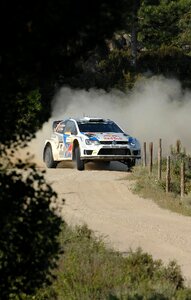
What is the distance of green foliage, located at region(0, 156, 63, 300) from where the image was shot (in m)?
4.93

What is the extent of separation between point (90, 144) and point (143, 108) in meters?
18.9

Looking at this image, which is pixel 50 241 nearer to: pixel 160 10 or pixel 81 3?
pixel 81 3

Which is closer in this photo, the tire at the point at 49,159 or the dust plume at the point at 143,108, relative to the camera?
the tire at the point at 49,159

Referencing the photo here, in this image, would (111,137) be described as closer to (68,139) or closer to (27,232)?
(68,139)

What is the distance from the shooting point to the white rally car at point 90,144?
22344 mm

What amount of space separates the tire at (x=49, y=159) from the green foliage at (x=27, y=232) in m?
19.1

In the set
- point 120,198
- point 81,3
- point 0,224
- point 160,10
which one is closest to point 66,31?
point 81,3

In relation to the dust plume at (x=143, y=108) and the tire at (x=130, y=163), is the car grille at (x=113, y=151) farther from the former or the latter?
the dust plume at (x=143, y=108)

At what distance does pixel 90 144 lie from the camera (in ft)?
73.4

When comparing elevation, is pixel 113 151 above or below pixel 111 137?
below

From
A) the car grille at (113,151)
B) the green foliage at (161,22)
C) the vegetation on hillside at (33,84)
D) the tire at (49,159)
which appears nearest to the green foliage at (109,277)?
the vegetation on hillside at (33,84)

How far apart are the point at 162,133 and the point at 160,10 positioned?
12.6 meters

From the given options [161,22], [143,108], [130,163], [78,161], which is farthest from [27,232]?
[161,22]

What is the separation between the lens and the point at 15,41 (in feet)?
14.1
